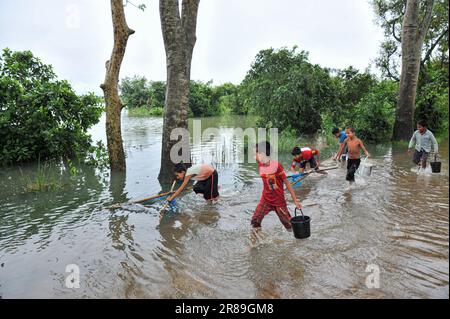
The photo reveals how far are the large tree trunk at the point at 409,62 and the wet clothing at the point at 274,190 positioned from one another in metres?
11.6

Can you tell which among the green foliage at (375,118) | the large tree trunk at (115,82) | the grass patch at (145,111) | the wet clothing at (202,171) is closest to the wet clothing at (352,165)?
the wet clothing at (202,171)

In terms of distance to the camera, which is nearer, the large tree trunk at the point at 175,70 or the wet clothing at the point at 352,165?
the wet clothing at the point at 352,165

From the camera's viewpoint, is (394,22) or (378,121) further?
(394,22)

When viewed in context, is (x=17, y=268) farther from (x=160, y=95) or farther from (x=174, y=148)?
(x=160, y=95)

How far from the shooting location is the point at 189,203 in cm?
744

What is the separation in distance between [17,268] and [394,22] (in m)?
20.2

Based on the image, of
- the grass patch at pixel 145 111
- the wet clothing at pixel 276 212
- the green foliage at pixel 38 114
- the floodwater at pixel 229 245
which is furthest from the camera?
the grass patch at pixel 145 111

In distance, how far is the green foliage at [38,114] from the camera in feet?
37.7

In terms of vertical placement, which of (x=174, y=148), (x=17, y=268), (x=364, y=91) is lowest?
(x=17, y=268)

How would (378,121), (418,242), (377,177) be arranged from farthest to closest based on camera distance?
1. (378,121)
2. (377,177)
3. (418,242)

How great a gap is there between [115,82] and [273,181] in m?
6.89

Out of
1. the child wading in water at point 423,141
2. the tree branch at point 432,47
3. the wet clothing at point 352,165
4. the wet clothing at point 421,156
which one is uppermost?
the tree branch at point 432,47

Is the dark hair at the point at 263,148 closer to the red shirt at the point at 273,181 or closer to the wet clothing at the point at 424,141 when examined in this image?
the red shirt at the point at 273,181
